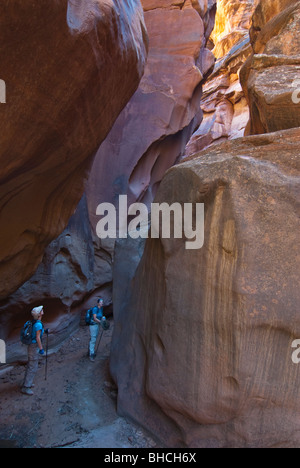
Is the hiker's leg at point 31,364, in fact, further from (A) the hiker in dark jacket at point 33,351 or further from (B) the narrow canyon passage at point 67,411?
(B) the narrow canyon passage at point 67,411

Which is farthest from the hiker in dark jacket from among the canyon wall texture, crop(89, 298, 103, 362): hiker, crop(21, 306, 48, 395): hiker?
the canyon wall texture

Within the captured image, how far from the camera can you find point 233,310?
10.4ft

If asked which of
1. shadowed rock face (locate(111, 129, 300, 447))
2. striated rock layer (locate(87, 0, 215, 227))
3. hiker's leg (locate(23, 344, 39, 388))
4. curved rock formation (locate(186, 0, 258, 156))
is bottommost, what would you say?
hiker's leg (locate(23, 344, 39, 388))

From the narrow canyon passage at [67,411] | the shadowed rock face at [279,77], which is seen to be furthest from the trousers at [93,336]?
the shadowed rock face at [279,77]

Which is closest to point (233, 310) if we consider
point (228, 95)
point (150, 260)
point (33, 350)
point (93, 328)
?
point (150, 260)

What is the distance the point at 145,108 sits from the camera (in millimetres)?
11320

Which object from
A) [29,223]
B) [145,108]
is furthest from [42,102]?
[145,108]

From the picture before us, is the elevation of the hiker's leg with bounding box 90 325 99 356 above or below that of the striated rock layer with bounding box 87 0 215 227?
below

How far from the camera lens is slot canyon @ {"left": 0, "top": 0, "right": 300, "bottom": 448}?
10.5 feet

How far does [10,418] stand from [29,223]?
3061 mm

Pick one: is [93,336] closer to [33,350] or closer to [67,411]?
[33,350]

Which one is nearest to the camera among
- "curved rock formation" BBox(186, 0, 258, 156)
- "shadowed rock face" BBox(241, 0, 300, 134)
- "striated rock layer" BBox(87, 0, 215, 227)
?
"shadowed rock face" BBox(241, 0, 300, 134)

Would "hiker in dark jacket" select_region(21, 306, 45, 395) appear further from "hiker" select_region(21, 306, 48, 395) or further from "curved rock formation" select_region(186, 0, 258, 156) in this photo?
"curved rock formation" select_region(186, 0, 258, 156)

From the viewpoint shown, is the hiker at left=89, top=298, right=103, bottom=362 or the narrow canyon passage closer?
the narrow canyon passage
